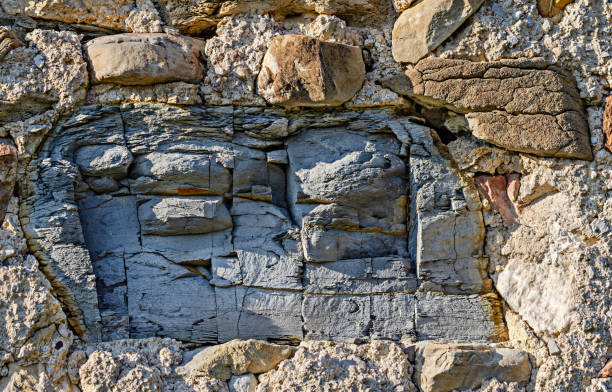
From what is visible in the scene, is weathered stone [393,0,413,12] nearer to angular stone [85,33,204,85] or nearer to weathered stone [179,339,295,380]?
angular stone [85,33,204,85]

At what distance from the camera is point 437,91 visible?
4.62 meters

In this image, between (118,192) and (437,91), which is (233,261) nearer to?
(118,192)

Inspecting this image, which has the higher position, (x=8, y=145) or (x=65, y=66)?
(x=65, y=66)

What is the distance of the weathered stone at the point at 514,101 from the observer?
4492 millimetres

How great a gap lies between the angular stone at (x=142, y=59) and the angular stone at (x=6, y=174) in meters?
0.61

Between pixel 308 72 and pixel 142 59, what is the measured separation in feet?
3.01

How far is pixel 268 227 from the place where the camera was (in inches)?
189

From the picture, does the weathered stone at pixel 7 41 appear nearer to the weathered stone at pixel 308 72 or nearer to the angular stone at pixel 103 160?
the angular stone at pixel 103 160

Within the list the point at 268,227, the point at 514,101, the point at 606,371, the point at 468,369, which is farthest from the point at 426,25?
the point at 606,371

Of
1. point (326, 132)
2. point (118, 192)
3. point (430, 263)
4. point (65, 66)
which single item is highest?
point (65, 66)

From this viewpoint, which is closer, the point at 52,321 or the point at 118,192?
the point at 52,321

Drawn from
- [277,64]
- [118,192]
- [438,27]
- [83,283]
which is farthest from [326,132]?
[83,283]

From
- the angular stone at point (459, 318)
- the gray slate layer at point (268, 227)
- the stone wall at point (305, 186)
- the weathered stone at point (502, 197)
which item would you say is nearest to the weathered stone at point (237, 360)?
the stone wall at point (305, 186)

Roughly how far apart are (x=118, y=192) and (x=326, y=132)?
124cm
